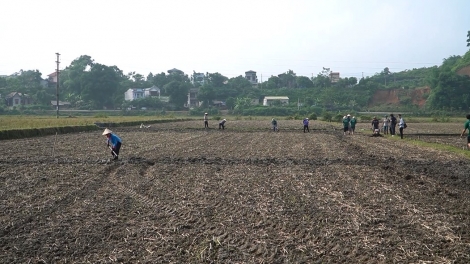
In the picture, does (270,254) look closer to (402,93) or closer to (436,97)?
(436,97)

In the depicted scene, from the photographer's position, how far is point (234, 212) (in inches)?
348

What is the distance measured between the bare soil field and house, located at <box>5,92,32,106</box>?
79353 millimetres

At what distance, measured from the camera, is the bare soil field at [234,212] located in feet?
21.3

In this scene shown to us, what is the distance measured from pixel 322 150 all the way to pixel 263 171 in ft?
26.1

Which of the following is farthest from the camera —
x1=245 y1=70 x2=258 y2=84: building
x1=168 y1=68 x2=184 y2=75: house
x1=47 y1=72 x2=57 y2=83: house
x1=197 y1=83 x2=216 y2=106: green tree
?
x1=245 y1=70 x2=258 y2=84: building

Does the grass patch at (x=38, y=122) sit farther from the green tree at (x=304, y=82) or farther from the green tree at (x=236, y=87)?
the green tree at (x=304, y=82)

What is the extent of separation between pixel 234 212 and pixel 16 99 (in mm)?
89920

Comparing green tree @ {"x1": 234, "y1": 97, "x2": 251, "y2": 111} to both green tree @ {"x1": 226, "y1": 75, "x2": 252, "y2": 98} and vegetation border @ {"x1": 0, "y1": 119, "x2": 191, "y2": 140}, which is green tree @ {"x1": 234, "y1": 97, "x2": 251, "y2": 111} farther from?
vegetation border @ {"x1": 0, "y1": 119, "x2": 191, "y2": 140}

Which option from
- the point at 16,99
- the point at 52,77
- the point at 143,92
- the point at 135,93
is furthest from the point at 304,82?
the point at 52,77

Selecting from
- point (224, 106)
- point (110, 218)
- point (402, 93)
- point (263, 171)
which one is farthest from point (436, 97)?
point (110, 218)

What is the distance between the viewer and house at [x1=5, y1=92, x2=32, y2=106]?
288ft

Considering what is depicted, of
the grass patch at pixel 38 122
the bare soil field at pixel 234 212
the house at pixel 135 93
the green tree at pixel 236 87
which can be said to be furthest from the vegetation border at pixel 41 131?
the house at pixel 135 93

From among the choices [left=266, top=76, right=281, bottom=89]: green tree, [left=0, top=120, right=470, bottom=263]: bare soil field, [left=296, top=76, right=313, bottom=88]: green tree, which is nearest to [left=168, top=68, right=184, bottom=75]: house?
[left=266, top=76, right=281, bottom=89]: green tree

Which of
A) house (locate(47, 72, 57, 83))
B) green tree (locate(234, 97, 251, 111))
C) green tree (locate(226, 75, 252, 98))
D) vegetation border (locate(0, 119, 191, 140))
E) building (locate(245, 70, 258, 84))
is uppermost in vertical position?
building (locate(245, 70, 258, 84))
